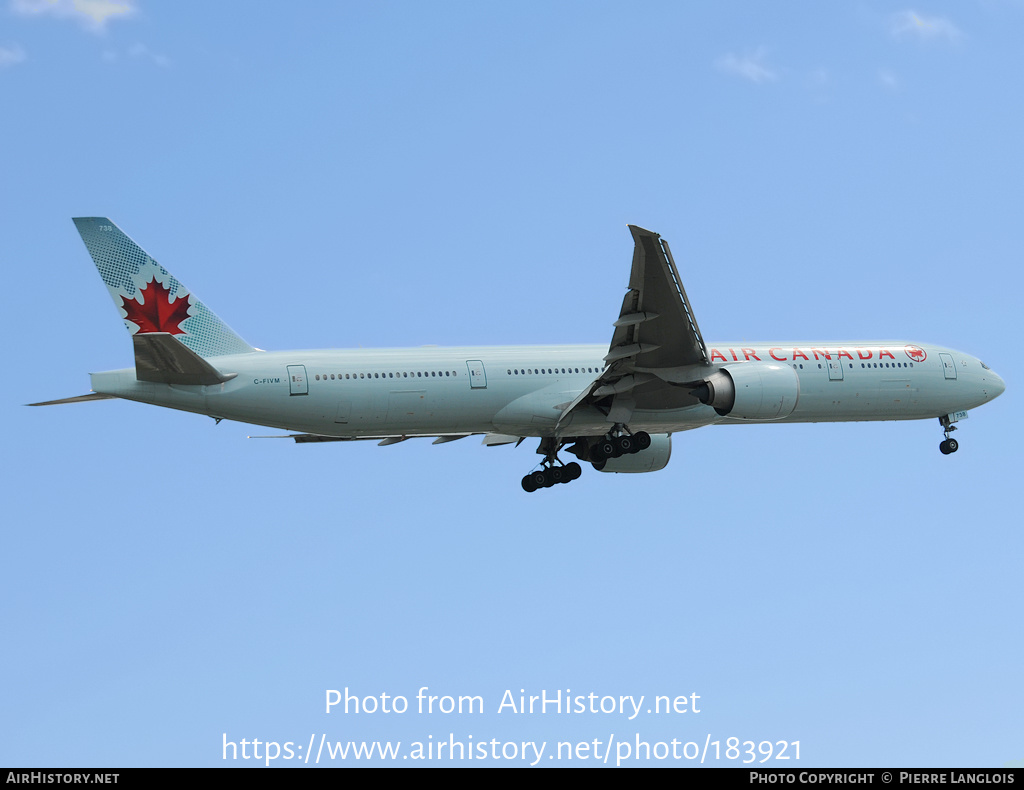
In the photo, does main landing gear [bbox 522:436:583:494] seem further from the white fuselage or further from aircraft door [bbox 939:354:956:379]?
aircraft door [bbox 939:354:956:379]

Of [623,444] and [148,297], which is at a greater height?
[148,297]

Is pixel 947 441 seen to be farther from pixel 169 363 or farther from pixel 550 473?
pixel 169 363

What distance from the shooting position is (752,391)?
34.1 metres

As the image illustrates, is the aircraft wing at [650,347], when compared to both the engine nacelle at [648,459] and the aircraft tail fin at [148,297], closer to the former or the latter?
the engine nacelle at [648,459]

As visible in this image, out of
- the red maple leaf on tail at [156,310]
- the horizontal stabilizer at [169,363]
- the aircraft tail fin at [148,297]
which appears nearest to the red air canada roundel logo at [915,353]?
the aircraft tail fin at [148,297]

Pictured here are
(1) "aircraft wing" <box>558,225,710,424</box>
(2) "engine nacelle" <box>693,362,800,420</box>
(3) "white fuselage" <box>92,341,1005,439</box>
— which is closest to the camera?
(1) "aircraft wing" <box>558,225,710,424</box>

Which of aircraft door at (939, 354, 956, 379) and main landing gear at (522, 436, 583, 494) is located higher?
aircraft door at (939, 354, 956, 379)

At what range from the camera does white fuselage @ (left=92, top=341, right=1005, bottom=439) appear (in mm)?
32562

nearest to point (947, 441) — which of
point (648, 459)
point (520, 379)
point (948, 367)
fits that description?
point (948, 367)

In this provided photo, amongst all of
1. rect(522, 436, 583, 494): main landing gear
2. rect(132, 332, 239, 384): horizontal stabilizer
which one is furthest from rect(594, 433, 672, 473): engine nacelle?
rect(132, 332, 239, 384): horizontal stabilizer

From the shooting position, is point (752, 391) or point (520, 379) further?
point (520, 379)

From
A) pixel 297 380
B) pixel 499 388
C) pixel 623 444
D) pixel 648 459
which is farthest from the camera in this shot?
pixel 648 459

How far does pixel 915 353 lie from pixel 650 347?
34.8 feet

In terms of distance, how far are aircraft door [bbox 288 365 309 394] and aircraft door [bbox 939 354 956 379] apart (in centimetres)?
1956
